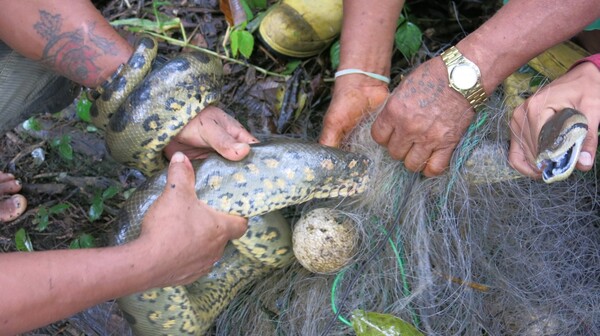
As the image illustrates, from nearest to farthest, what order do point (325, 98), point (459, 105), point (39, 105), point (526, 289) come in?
point (459, 105) → point (526, 289) → point (39, 105) → point (325, 98)

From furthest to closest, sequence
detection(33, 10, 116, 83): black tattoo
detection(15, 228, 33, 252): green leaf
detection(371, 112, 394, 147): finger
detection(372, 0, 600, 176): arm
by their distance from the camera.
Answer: detection(15, 228, 33, 252): green leaf, detection(33, 10, 116, 83): black tattoo, detection(371, 112, 394, 147): finger, detection(372, 0, 600, 176): arm

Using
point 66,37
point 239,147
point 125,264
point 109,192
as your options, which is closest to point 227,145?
point 239,147

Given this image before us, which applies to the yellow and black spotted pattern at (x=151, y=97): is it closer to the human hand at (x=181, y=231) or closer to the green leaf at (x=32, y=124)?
the human hand at (x=181, y=231)

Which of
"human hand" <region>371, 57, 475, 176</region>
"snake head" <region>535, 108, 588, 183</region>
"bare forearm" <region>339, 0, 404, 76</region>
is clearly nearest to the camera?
"snake head" <region>535, 108, 588, 183</region>

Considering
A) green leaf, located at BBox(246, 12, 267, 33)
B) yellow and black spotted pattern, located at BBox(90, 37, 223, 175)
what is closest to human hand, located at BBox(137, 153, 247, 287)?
yellow and black spotted pattern, located at BBox(90, 37, 223, 175)

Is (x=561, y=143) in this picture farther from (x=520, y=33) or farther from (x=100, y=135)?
(x=100, y=135)

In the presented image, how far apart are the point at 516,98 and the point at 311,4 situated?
1239mm

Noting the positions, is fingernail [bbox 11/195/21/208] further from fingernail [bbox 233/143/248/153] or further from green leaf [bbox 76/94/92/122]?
fingernail [bbox 233/143/248/153]

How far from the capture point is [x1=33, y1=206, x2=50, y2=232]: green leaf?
301cm

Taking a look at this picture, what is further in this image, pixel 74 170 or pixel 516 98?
pixel 74 170

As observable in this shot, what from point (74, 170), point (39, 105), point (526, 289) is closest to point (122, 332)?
point (74, 170)

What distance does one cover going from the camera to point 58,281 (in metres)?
1.61

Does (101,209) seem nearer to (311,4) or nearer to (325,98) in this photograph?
(325,98)

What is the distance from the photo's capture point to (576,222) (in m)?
2.24
